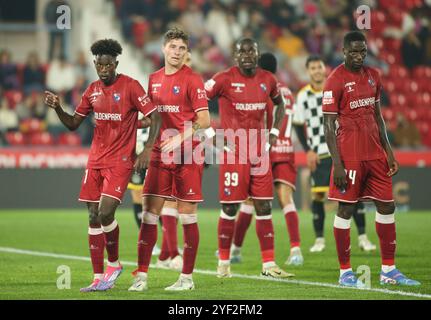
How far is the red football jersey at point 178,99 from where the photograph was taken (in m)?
9.83

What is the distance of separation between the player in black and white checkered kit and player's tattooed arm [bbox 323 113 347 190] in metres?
3.56

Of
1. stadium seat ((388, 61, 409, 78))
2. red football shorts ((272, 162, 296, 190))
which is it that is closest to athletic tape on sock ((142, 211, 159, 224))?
red football shorts ((272, 162, 296, 190))

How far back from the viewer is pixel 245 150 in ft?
36.6

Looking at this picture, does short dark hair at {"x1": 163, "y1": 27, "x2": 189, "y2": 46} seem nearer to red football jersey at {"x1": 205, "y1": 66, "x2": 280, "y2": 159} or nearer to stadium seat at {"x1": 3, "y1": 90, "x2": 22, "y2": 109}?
red football jersey at {"x1": 205, "y1": 66, "x2": 280, "y2": 159}

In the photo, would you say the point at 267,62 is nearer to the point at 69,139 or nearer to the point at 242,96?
the point at 242,96

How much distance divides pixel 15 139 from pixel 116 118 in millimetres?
11943

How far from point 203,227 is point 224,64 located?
814 centimetres

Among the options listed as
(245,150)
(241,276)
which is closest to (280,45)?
(245,150)

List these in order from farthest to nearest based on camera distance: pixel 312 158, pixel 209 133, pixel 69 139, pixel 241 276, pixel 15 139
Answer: pixel 69 139 → pixel 15 139 → pixel 312 158 → pixel 241 276 → pixel 209 133

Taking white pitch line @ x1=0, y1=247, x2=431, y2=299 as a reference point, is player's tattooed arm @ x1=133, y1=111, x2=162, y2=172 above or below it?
above

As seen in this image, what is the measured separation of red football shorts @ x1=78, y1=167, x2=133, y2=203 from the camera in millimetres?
9555

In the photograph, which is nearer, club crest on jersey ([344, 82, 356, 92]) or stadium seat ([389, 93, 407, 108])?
club crest on jersey ([344, 82, 356, 92])

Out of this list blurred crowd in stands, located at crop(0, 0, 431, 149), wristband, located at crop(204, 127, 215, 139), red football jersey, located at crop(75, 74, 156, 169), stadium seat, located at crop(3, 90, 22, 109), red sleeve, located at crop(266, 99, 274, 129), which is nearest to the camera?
red football jersey, located at crop(75, 74, 156, 169)
